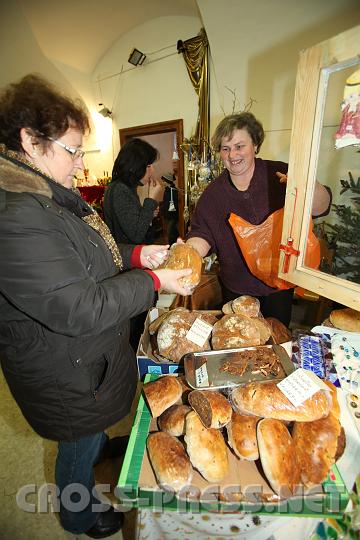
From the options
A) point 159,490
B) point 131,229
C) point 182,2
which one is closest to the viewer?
point 159,490

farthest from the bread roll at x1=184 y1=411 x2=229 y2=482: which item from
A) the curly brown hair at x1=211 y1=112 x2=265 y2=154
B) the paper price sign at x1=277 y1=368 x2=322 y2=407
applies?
the curly brown hair at x1=211 y1=112 x2=265 y2=154

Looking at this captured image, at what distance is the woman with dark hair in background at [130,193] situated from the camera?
175 centimetres

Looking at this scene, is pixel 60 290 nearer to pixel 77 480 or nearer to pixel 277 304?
pixel 77 480

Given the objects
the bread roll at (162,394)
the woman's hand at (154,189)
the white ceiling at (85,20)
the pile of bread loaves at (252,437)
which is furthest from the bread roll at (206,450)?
the white ceiling at (85,20)

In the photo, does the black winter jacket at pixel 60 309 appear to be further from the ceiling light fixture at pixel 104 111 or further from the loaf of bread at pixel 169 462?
the ceiling light fixture at pixel 104 111

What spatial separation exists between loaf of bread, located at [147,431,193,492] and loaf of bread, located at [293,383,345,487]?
281 millimetres

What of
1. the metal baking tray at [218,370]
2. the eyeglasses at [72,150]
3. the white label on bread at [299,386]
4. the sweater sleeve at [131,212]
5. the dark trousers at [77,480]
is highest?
the eyeglasses at [72,150]

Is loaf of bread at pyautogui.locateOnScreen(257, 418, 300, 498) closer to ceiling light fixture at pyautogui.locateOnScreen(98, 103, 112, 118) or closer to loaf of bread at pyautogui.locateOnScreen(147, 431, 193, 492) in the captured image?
loaf of bread at pyautogui.locateOnScreen(147, 431, 193, 492)

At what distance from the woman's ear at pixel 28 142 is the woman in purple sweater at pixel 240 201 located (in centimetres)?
88

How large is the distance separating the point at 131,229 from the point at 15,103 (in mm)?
1178

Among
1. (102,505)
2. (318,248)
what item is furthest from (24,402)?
(318,248)

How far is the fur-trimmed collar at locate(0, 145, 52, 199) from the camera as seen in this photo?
2.03 feet

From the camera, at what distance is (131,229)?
6.05 ft

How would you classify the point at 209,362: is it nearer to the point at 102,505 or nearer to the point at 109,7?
the point at 102,505
